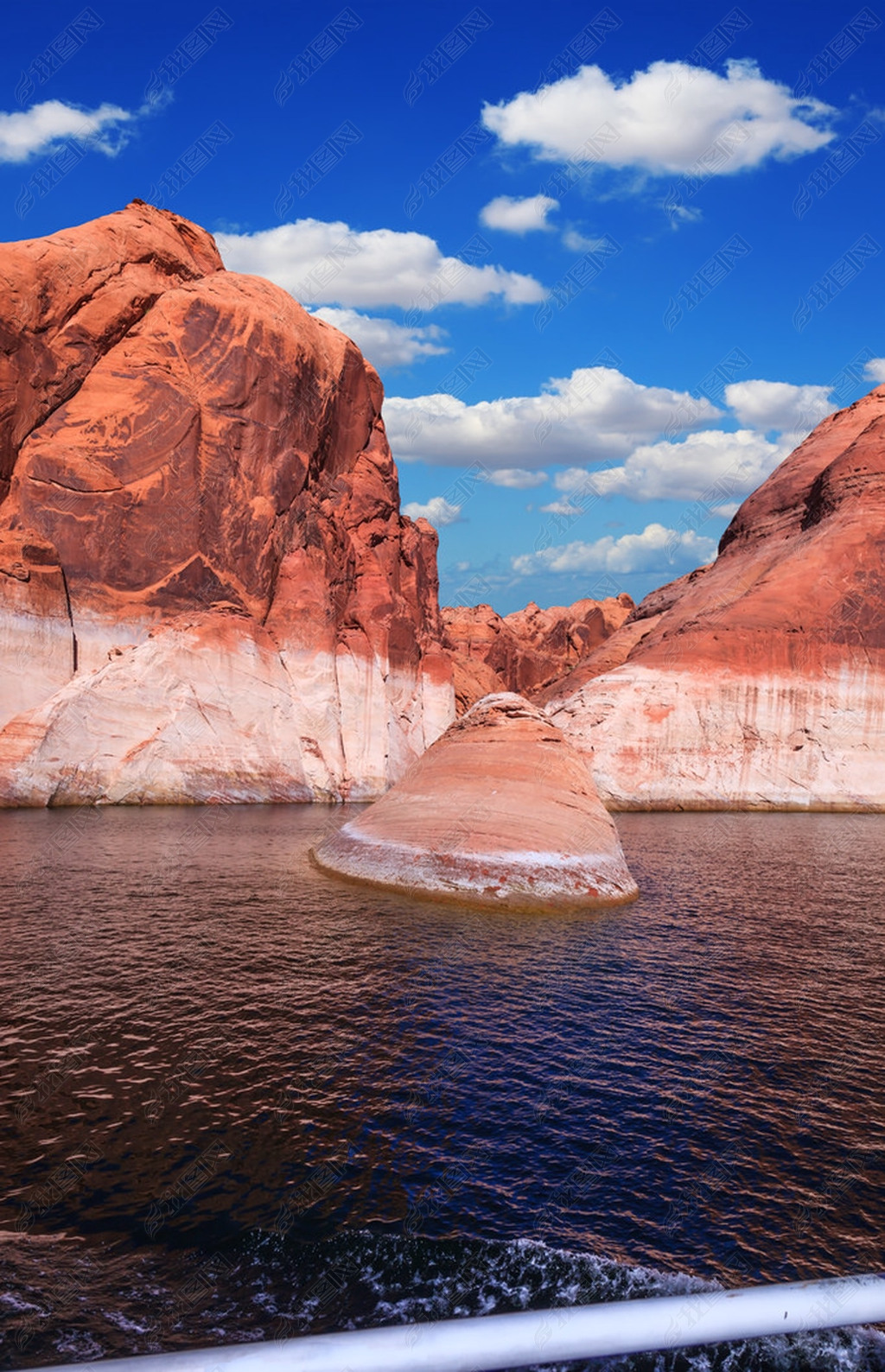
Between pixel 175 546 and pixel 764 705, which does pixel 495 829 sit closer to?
pixel 175 546

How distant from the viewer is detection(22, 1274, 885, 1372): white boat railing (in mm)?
3531

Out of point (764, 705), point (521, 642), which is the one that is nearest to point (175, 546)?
point (764, 705)

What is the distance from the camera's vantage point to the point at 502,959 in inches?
637

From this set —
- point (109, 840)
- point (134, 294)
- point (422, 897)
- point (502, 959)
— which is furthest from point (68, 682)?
point (502, 959)

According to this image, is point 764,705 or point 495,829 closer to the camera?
point 495,829

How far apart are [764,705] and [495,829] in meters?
39.1

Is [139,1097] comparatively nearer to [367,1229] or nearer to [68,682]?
[367,1229]

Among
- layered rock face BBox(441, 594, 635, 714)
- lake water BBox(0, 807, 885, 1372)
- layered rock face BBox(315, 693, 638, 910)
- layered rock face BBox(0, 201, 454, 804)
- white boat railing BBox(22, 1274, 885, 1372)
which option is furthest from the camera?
layered rock face BBox(441, 594, 635, 714)

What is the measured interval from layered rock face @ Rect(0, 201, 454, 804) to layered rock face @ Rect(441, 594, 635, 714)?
112 ft

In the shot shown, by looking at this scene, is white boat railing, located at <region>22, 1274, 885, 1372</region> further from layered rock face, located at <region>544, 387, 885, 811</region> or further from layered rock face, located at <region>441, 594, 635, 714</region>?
layered rock face, located at <region>441, 594, 635, 714</region>

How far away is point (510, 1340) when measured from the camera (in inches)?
143

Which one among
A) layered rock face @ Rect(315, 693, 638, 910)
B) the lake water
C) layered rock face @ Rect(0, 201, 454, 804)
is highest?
layered rock face @ Rect(0, 201, 454, 804)

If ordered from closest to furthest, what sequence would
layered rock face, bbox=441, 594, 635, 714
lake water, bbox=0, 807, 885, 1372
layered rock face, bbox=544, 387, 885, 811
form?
lake water, bbox=0, 807, 885, 1372, layered rock face, bbox=544, 387, 885, 811, layered rock face, bbox=441, 594, 635, 714

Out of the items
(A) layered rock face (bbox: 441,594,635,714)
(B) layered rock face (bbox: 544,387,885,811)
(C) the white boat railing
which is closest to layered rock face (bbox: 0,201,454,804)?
(B) layered rock face (bbox: 544,387,885,811)
